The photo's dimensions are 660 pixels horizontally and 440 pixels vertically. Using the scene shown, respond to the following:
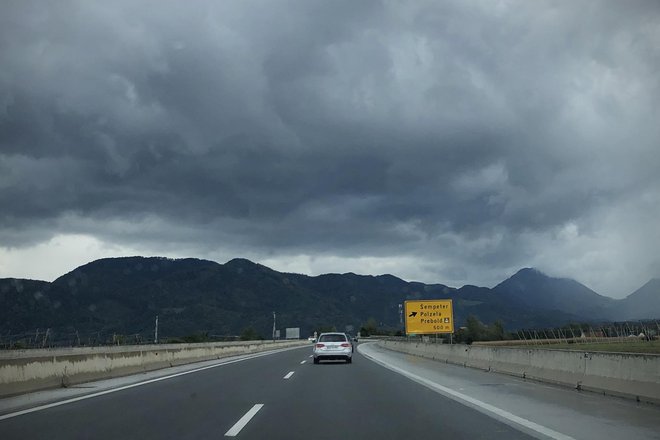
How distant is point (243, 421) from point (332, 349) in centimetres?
1919

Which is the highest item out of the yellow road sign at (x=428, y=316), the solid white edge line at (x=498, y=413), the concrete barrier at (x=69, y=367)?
the yellow road sign at (x=428, y=316)

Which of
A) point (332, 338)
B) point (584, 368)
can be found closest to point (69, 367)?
point (584, 368)

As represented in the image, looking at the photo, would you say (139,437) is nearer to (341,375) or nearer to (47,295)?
(341,375)

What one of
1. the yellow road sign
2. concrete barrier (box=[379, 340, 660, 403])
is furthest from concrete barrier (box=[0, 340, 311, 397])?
the yellow road sign

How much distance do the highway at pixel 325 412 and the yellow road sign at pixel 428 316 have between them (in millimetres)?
35045

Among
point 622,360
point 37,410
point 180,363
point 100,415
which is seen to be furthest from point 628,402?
point 180,363

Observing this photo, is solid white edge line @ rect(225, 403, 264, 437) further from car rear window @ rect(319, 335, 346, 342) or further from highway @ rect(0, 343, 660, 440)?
car rear window @ rect(319, 335, 346, 342)

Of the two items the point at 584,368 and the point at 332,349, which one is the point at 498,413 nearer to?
the point at 584,368

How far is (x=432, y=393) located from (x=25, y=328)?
159652 mm

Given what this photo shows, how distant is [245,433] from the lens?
28.7 ft

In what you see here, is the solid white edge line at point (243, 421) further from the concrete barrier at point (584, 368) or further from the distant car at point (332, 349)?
the distant car at point (332, 349)

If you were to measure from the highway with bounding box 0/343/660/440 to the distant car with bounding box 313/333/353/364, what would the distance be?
A: 38.4ft

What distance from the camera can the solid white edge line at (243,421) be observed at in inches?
344

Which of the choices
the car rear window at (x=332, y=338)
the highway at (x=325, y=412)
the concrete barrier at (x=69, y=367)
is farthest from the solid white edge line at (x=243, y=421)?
the car rear window at (x=332, y=338)
